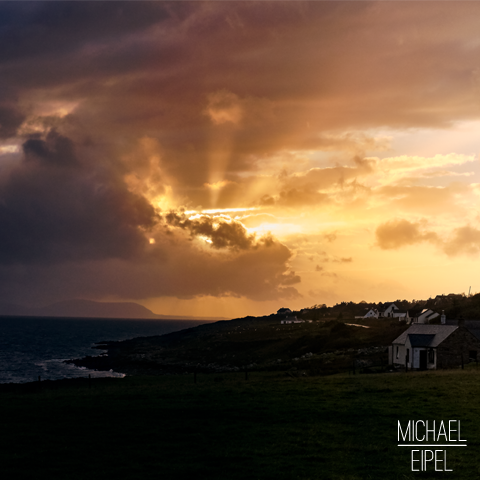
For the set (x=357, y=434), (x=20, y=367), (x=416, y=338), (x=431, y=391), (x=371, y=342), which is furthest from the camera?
(x=20, y=367)

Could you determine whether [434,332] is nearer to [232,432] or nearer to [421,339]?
[421,339]

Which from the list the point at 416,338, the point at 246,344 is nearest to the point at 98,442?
the point at 416,338

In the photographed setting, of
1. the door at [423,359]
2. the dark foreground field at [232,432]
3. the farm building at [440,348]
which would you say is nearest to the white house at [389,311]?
the farm building at [440,348]

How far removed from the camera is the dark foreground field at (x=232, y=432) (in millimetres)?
19375

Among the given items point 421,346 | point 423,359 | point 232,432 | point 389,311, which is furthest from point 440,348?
point 389,311

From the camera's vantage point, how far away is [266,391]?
37656mm

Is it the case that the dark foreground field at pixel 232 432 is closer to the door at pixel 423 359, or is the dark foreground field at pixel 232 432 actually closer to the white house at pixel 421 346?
the white house at pixel 421 346

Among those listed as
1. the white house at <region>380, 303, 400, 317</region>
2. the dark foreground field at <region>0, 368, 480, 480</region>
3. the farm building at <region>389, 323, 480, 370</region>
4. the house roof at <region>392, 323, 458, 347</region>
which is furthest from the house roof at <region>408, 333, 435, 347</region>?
the white house at <region>380, 303, 400, 317</region>

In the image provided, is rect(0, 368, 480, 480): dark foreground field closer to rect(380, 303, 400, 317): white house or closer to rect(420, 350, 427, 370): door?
rect(420, 350, 427, 370): door

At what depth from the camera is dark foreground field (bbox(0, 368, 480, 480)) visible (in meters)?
19.4

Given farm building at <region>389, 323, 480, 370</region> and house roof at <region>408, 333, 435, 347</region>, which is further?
house roof at <region>408, 333, 435, 347</region>

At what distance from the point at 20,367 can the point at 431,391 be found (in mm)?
94927

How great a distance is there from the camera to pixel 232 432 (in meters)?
25.3

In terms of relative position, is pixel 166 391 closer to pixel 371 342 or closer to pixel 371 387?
pixel 371 387
